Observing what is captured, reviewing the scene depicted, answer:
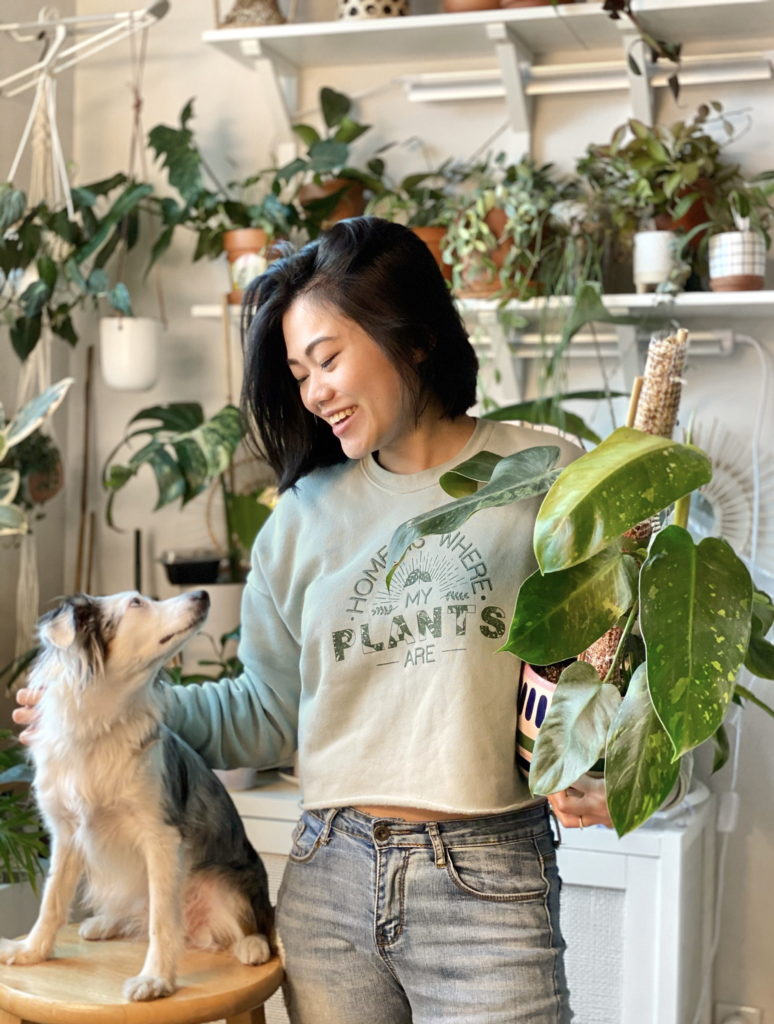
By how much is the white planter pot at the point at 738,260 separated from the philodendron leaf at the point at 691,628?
134 centimetres

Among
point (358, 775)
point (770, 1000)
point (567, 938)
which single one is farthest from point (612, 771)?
point (770, 1000)

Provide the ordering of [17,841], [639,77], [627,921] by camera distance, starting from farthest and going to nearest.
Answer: [639,77]
[627,921]
[17,841]

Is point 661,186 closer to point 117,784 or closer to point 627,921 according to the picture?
point 627,921

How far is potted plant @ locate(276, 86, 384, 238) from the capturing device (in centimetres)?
237

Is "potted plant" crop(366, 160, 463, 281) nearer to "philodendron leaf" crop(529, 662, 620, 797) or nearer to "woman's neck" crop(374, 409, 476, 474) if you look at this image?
"woman's neck" crop(374, 409, 476, 474)

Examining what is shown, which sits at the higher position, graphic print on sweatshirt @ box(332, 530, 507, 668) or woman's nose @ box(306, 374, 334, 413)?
woman's nose @ box(306, 374, 334, 413)

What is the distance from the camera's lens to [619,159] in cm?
224

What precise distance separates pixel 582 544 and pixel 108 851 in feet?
2.41

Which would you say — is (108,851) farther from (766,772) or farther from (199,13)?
(199,13)

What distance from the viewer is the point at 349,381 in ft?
4.08

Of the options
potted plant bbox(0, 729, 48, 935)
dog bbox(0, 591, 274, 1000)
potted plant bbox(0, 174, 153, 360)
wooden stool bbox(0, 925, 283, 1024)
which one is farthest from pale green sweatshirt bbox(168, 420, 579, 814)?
potted plant bbox(0, 174, 153, 360)

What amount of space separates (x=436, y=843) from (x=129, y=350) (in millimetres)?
1588

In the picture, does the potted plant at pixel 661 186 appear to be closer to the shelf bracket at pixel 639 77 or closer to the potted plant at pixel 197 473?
the shelf bracket at pixel 639 77

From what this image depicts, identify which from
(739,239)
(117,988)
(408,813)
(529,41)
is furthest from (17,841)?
(529,41)
